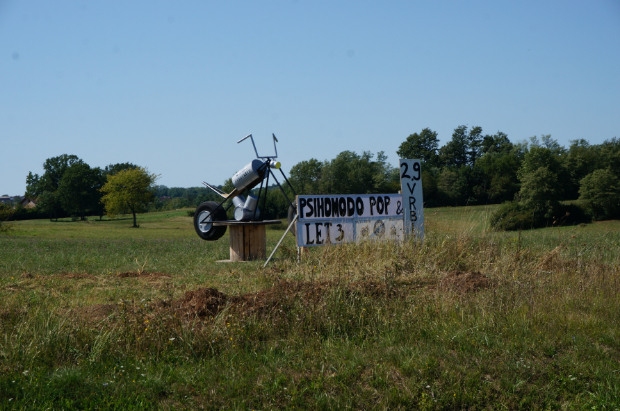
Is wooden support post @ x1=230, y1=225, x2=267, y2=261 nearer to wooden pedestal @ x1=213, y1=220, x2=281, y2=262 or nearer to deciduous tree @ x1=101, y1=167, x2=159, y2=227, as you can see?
wooden pedestal @ x1=213, y1=220, x2=281, y2=262

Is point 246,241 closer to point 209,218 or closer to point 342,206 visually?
point 209,218

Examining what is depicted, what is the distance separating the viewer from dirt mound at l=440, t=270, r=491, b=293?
22.8 ft

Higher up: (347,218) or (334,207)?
(334,207)

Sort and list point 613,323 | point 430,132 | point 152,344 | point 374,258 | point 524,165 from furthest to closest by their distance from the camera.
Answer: point 430,132, point 524,165, point 374,258, point 613,323, point 152,344

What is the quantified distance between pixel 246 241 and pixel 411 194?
183 inches

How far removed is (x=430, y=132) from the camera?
84.1m

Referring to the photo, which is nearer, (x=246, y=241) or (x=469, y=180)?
(x=246, y=241)

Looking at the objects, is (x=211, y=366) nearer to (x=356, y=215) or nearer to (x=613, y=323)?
(x=613, y=323)

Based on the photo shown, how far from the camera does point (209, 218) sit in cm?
1418

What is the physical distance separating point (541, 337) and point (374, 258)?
4.64m

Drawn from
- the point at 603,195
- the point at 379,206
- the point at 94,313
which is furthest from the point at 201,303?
the point at 603,195

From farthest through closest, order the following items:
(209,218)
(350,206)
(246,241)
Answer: (209,218), (246,241), (350,206)

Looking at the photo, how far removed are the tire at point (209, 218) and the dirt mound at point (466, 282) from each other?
8.27 meters

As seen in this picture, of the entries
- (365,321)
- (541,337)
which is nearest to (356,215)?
(365,321)
